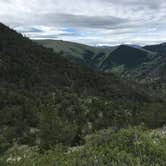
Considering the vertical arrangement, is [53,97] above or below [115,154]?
below

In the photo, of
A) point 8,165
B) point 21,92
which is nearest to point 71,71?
point 21,92

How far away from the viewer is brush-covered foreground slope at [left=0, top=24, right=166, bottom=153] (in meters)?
53.7

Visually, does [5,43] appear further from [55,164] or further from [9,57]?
[55,164]

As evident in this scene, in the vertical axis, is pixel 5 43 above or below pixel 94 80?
above

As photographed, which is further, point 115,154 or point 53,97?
point 53,97

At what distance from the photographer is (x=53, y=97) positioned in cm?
8431

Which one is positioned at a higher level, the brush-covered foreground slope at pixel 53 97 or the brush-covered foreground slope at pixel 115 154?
the brush-covered foreground slope at pixel 115 154

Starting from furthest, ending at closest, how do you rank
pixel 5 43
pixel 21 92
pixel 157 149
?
pixel 5 43 → pixel 21 92 → pixel 157 149

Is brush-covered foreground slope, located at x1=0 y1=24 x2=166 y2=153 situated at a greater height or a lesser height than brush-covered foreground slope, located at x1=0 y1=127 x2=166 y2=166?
lesser

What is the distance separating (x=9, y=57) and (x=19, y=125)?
153 feet

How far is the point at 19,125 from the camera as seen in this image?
58906 mm

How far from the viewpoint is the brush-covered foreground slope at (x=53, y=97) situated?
176 feet

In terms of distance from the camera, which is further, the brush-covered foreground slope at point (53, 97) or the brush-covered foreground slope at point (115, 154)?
the brush-covered foreground slope at point (53, 97)

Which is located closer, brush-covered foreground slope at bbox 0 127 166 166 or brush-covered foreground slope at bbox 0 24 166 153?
brush-covered foreground slope at bbox 0 127 166 166
